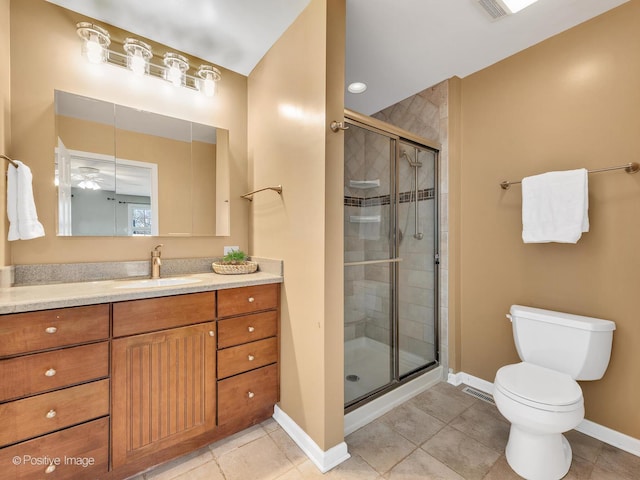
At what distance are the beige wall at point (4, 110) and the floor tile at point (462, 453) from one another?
2517 millimetres

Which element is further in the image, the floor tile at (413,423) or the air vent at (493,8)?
the floor tile at (413,423)

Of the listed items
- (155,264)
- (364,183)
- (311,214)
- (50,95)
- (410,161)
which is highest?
Answer: (50,95)

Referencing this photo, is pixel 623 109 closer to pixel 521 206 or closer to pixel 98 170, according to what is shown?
pixel 521 206

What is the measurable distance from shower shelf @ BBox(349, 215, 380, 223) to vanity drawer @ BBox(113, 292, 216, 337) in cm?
109

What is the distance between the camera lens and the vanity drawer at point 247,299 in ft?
5.38

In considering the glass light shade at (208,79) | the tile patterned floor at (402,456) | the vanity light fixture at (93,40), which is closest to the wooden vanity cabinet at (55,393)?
the tile patterned floor at (402,456)

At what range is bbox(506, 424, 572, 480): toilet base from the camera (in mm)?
1408

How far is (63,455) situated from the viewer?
1.22 m

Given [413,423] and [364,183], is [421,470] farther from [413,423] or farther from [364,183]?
[364,183]

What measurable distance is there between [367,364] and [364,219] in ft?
3.70

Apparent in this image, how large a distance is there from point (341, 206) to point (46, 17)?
6.53ft

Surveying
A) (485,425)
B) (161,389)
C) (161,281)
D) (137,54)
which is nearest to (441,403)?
(485,425)

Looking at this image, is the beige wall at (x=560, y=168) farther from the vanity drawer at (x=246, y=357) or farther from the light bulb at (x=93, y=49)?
the light bulb at (x=93, y=49)

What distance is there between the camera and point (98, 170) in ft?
5.74
